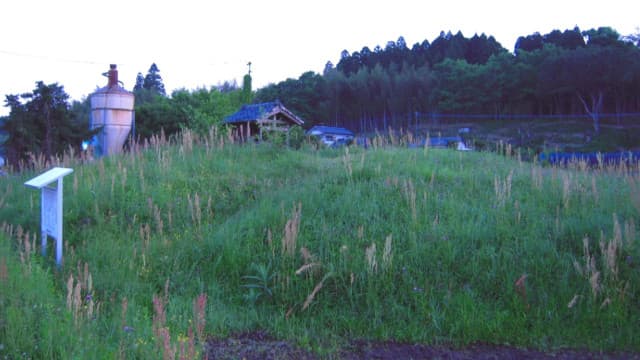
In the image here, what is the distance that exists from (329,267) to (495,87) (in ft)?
163

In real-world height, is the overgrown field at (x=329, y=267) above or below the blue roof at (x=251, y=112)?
below

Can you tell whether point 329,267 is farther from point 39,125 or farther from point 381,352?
point 39,125

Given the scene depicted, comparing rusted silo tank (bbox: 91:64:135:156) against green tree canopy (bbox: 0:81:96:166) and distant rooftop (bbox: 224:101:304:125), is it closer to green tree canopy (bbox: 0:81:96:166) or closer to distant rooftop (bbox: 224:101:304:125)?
green tree canopy (bbox: 0:81:96:166)

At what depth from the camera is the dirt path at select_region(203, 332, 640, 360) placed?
386 centimetres

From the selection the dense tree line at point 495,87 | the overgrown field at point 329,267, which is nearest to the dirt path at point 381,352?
the overgrown field at point 329,267

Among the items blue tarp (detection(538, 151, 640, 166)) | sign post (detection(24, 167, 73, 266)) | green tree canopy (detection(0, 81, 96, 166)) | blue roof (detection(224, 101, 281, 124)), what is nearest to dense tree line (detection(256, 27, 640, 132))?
blue roof (detection(224, 101, 281, 124))

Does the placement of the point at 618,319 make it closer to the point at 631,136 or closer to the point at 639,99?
the point at 631,136

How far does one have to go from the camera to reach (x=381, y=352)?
13.1 feet

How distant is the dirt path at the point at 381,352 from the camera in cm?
386

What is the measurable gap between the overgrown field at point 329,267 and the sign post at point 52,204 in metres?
0.19

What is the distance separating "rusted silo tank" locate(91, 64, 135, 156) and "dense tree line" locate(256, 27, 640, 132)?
32.7 meters

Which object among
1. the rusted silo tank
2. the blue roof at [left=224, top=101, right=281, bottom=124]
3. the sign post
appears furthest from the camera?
the blue roof at [left=224, top=101, right=281, bottom=124]

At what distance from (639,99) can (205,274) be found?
49551 millimetres

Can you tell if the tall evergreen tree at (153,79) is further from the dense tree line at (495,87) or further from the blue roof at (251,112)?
the blue roof at (251,112)
